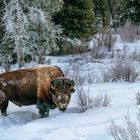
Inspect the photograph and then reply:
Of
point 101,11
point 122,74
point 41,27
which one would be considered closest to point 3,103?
point 122,74

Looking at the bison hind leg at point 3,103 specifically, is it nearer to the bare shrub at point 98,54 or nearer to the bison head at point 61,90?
the bison head at point 61,90

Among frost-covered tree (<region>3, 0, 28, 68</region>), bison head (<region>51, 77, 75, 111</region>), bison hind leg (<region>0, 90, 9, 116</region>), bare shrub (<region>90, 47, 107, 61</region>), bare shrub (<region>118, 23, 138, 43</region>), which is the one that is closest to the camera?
bison head (<region>51, 77, 75, 111</region>)

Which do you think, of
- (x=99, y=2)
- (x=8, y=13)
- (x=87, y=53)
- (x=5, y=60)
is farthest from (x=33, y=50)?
(x=99, y=2)

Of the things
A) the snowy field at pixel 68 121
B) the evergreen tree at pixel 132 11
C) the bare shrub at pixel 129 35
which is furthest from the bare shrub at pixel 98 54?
the evergreen tree at pixel 132 11

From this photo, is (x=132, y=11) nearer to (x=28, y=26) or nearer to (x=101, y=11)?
(x=101, y=11)

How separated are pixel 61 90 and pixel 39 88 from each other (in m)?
0.47

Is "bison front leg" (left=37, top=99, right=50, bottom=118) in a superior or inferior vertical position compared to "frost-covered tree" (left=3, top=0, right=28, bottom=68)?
inferior

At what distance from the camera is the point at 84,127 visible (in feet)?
21.6

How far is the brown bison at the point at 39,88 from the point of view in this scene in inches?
302

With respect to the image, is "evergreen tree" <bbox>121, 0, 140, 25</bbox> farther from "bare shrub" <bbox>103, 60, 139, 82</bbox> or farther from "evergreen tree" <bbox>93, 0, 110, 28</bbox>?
"bare shrub" <bbox>103, 60, 139, 82</bbox>

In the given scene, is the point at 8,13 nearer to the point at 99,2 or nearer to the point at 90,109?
the point at 90,109

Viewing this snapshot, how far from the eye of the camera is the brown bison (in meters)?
7.66

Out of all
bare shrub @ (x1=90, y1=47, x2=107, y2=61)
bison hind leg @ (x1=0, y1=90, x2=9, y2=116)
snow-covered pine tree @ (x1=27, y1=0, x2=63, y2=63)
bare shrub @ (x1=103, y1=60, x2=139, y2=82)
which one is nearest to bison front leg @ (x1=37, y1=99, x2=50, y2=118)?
bison hind leg @ (x1=0, y1=90, x2=9, y2=116)

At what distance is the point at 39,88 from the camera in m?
7.98
